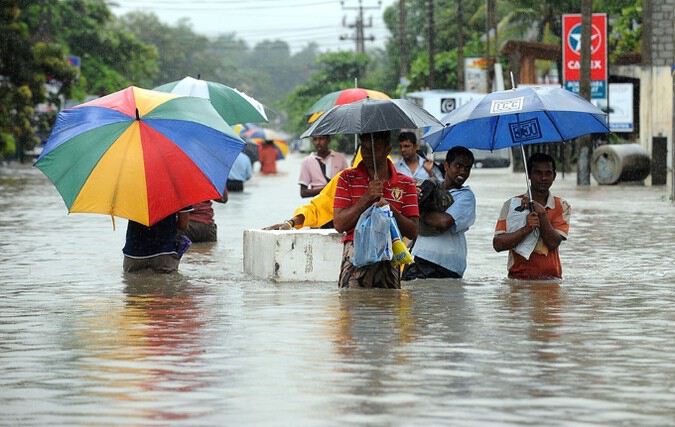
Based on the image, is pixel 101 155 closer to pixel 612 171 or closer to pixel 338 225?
pixel 338 225

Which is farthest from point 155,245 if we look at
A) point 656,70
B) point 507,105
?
point 656,70

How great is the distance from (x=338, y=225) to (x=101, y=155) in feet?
9.80

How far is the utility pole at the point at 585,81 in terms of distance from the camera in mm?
38719

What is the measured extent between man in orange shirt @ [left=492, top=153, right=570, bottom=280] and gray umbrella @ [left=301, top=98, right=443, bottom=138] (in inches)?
41.6

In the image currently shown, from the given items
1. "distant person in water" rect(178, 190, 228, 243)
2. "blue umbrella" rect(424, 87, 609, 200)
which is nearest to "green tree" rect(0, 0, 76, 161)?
"distant person in water" rect(178, 190, 228, 243)

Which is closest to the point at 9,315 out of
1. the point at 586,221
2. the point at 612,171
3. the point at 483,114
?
the point at 483,114

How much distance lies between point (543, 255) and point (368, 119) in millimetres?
2275

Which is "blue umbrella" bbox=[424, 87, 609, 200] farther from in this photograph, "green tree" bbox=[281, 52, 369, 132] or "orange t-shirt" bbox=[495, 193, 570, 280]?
"green tree" bbox=[281, 52, 369, 132]

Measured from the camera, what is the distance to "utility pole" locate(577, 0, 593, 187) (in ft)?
127

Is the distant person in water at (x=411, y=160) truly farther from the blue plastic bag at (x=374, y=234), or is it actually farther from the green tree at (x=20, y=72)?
the green tree at (x=20, y=72)

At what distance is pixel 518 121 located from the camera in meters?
14.2

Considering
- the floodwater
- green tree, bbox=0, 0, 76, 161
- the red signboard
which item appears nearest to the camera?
the floodwater

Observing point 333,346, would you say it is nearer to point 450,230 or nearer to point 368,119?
point 368,119

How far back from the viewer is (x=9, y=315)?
1234 cm
